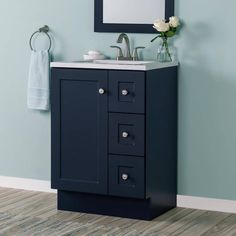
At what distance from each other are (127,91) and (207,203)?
0.84 meters

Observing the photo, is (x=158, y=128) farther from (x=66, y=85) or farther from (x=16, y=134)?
(x=16, y=134)

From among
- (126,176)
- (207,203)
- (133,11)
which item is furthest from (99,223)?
(133,11)

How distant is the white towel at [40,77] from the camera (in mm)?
4473

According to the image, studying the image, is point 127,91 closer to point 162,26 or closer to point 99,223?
point 162,26

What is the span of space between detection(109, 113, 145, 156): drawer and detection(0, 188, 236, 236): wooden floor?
39 cm

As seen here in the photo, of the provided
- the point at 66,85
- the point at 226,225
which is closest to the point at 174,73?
the point at 66,85

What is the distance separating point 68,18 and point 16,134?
32.0 inches

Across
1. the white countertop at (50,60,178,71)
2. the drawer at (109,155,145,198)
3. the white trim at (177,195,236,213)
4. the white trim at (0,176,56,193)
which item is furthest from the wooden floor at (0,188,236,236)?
the white countertop at (50,60,178,71)

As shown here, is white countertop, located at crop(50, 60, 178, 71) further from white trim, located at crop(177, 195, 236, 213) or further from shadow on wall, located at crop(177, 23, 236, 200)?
white trim, located at crop(177, 195, 236, 213)

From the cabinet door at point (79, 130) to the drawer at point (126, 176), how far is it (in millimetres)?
48

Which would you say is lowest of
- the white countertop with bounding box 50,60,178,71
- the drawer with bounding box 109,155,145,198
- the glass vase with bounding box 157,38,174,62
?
the drawer with bounding box 109,155,145,198

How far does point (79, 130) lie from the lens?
405 cm

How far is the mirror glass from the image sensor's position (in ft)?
13.7

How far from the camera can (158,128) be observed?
4016 millimetres
